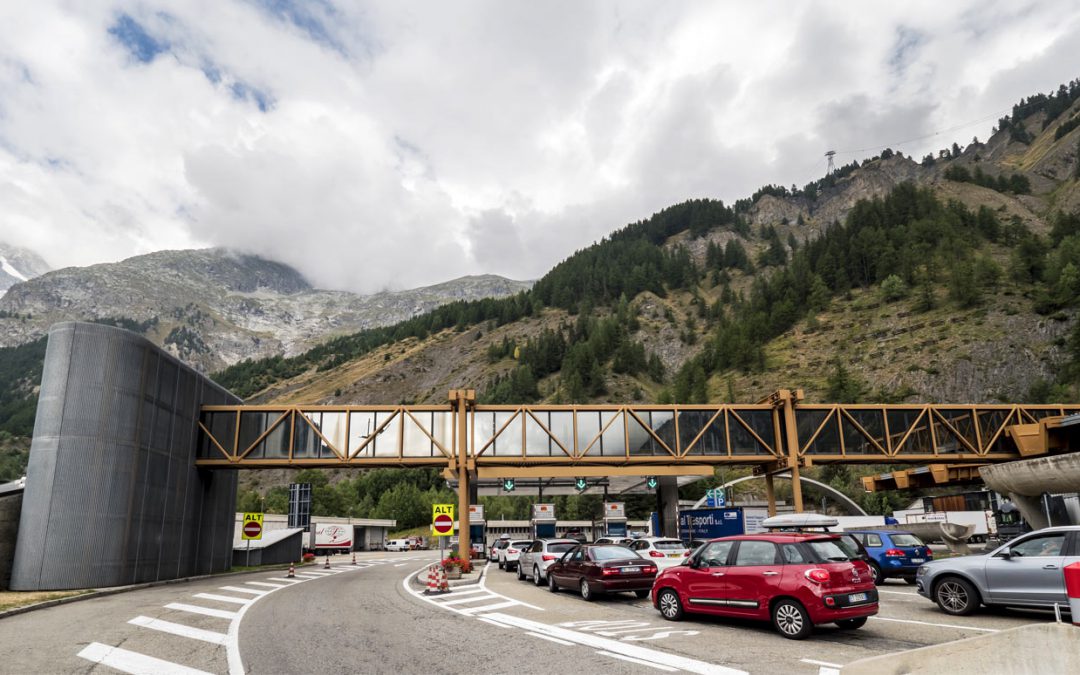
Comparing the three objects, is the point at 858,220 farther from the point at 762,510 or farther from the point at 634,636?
the point at 634,636

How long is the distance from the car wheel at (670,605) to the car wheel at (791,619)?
7.15 feet

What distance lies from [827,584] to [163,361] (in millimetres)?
24178

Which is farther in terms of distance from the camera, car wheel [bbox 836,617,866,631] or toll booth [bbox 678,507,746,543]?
toll booth [bbox 678,507,746,543]

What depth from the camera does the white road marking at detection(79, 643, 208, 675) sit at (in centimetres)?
837

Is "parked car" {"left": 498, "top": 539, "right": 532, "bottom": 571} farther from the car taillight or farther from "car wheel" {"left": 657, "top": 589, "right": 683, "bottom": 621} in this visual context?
the car taillight

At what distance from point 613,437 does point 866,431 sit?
13110 millimetres

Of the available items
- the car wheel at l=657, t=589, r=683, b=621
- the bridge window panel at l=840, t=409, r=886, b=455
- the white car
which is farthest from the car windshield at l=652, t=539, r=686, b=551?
the bridge window panel at l=840, t=409, r=886, b=455

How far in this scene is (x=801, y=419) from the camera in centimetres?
3278

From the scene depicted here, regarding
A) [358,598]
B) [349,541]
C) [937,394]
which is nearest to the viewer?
[358,598]

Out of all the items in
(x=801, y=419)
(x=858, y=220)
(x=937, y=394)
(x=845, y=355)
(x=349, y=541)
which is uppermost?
(x=858, y=220)

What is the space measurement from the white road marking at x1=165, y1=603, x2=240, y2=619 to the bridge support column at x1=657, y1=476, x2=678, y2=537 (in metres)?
26.9

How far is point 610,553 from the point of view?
54.1ft

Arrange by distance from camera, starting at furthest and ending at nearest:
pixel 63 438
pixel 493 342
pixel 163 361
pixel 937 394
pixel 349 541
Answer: pixel 493 342
pixel 937 394
pixel 349 541
pixel 163 361
pixel 63 438

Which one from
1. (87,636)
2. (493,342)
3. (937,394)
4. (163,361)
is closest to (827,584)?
(87,636)
